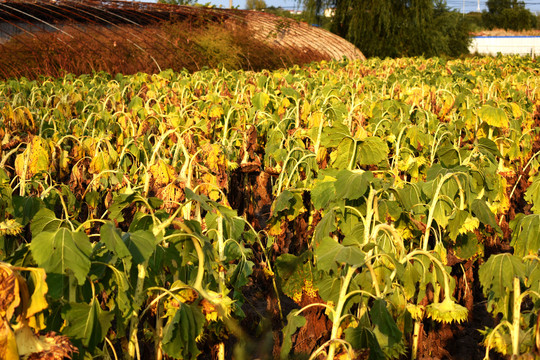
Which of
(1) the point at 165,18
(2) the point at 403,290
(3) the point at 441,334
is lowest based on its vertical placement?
(3) the point at 441,334

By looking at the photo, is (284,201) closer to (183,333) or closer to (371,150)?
(371,150)

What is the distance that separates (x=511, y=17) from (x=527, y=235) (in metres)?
69.9

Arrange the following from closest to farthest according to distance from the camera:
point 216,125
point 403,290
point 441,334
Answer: point 403,290
point 441,334
point 216,125

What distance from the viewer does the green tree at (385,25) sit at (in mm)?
25047

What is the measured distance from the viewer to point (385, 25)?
24859mm

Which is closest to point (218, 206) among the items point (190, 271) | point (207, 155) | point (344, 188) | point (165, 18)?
point (190, 271)

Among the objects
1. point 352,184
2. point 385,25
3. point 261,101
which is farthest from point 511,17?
point 352,184

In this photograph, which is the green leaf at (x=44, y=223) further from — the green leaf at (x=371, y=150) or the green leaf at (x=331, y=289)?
the green leaf at (x=371, y=150)

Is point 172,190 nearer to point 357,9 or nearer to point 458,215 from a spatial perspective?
point 458,215

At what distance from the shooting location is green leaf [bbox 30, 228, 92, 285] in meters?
1.50

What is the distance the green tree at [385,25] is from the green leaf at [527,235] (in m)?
23.2

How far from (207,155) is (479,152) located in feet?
5.19

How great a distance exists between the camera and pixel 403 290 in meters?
2.29

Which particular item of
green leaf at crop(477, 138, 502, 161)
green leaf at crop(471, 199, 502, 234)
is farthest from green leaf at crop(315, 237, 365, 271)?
green leaf at crop(477, 138, 502, 161)
